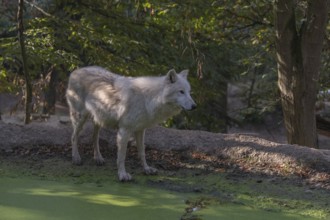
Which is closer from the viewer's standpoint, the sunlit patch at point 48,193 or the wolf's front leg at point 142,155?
the sunlit patch at point 48,193

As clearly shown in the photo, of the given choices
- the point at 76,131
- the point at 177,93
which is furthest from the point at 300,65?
the point at 76,131

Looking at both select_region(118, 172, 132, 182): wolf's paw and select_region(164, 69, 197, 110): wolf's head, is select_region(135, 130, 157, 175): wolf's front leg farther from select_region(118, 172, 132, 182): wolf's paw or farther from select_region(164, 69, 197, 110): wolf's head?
select_region(164, 69, 197, 110): wolf's head

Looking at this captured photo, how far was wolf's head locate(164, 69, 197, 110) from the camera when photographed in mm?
6359

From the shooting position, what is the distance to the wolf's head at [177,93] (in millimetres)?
6359

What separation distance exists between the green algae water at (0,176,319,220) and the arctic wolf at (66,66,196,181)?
2.04 ft

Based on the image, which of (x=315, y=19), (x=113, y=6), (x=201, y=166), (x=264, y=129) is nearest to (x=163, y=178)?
(x=201, y=166)

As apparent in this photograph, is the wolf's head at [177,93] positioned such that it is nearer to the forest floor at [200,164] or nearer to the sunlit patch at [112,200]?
the forest floor at [200,164]

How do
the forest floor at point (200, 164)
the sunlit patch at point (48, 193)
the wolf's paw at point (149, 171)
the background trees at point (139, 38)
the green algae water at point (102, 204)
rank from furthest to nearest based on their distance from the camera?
the background trees at point (139, 38), the wolf's paw at point (149, 171), the forest floor at point (200, 164), the sunlit patch at point (48, 193), the green algae water at point (102, 204)

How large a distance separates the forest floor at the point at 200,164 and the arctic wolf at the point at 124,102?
411 mm

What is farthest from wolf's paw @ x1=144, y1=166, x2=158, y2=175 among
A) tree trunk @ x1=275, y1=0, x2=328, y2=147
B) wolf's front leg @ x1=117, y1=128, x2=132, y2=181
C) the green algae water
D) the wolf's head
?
tree trunk @ x1=275, y1=0, x2=328, y2=147

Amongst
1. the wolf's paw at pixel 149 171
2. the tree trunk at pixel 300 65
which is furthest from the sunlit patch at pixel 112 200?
the tree trunk at pixel 300 65

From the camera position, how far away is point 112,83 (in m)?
7.17

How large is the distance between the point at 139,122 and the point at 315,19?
14.2 feet

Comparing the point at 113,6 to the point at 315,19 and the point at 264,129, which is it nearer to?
the point at 315,19
